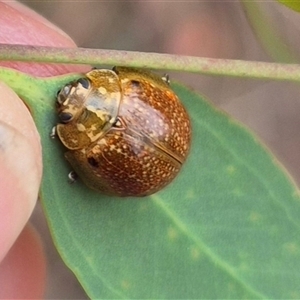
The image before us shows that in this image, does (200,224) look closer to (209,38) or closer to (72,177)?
(72,177)

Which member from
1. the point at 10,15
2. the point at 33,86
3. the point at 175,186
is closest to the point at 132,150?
the point at 175,186

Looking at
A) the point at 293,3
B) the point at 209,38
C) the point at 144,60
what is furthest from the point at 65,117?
the point at 209,38

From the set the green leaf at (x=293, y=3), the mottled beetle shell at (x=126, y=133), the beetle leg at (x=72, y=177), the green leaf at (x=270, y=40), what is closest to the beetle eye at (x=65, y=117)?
the mottled beetle shell at (x=126, y=133)

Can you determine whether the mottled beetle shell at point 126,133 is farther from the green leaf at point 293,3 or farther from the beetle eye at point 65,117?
the green leaf at point 293,3

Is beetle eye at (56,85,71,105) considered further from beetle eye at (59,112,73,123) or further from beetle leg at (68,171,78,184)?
beetle leg at (68,171,78,184)

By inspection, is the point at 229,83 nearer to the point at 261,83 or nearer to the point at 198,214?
the point at 261,83

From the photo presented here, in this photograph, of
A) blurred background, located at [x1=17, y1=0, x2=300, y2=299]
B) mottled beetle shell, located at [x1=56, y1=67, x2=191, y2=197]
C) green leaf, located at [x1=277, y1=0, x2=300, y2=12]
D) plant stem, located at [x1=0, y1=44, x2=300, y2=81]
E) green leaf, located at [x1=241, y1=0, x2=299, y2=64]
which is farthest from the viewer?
blurred background, located at [x1=17, y1=0, x2=300, y2=299]

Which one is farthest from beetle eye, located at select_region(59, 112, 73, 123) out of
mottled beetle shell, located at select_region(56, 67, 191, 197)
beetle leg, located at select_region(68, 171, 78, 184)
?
beetle leg, located at select_region(68, 171, 78, 184)
